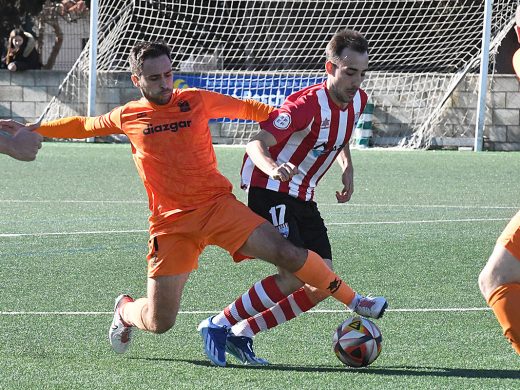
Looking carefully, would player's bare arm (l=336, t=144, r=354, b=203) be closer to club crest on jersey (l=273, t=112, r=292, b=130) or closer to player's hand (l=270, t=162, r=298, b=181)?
club crest on jersey (l=273, t=112, r=292, b=130)

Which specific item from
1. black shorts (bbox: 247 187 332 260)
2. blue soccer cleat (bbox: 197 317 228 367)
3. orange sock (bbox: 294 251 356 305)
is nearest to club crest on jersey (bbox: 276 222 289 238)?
black shorts (bbox: 247 187 332 260)

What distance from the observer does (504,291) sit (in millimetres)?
4629

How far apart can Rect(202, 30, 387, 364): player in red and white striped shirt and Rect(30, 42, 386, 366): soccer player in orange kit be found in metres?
0.18

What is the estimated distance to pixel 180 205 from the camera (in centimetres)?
578

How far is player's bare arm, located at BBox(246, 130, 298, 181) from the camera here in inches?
207

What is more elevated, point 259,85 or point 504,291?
point 504,291

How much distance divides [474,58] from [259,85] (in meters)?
3.93

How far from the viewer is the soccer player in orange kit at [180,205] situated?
18.3 ft

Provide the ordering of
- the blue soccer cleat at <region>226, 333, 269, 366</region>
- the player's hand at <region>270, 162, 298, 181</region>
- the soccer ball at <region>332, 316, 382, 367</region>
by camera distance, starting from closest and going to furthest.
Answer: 1. the player's hand at <region>270, 162, 298, 181</region>
2. the soccer ball at <region>332, 316, 382, 367</region>
3. the blue soccer cleat at <region>226, 333, 269, 366</region>

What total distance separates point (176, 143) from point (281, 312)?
3.35 feet

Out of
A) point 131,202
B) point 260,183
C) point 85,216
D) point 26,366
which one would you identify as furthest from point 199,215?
point 131,202

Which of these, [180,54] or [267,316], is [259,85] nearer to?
[180,54]

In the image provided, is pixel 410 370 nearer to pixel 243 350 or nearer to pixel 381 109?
pixel 243 350

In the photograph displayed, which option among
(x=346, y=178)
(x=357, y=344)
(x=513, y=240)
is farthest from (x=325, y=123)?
(x=513, y=240)
